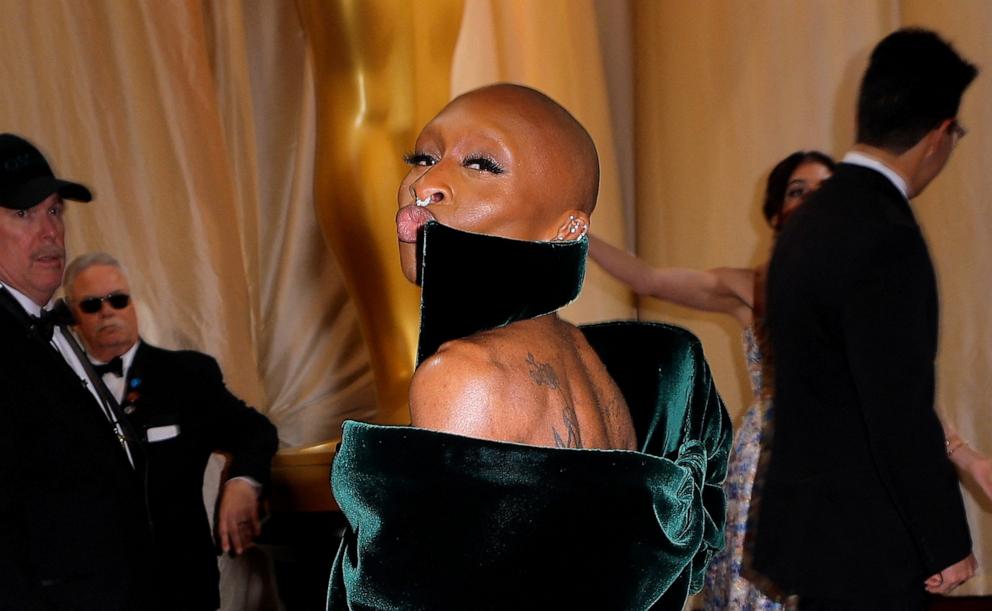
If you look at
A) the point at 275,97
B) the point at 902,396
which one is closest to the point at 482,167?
the point at 902,396

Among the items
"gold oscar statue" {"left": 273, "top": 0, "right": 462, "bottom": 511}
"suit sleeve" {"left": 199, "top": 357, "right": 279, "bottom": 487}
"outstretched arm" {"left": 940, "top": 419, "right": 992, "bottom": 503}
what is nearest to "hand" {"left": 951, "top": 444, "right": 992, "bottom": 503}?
"outstretched arm" {"left": 940, "top": 419, "right": 992, "bottom": 503}

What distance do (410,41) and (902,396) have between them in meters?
0.87

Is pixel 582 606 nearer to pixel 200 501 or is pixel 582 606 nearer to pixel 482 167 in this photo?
pixel 482 167

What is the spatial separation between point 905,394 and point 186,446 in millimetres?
1104

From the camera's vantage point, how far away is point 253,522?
172 cm

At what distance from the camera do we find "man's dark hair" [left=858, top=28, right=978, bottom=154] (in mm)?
1457

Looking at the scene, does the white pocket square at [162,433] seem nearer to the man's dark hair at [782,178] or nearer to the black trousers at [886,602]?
the black trousers at [886,602]

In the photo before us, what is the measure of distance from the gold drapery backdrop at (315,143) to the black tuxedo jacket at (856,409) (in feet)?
3.52

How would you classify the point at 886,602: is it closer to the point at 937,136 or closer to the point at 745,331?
Answer: the point at 937,136

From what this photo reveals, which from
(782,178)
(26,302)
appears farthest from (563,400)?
(782,178)

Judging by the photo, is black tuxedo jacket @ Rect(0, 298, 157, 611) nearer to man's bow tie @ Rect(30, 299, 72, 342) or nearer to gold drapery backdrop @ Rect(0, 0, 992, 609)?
man's bow tie @ Rect(30, 299, 72, 342)

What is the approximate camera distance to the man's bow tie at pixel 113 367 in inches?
72.1

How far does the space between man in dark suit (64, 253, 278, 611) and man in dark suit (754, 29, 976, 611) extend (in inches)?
31.8

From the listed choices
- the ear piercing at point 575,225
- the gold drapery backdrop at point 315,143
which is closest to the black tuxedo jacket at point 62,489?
the gold drapery backdrop at point 315,143
